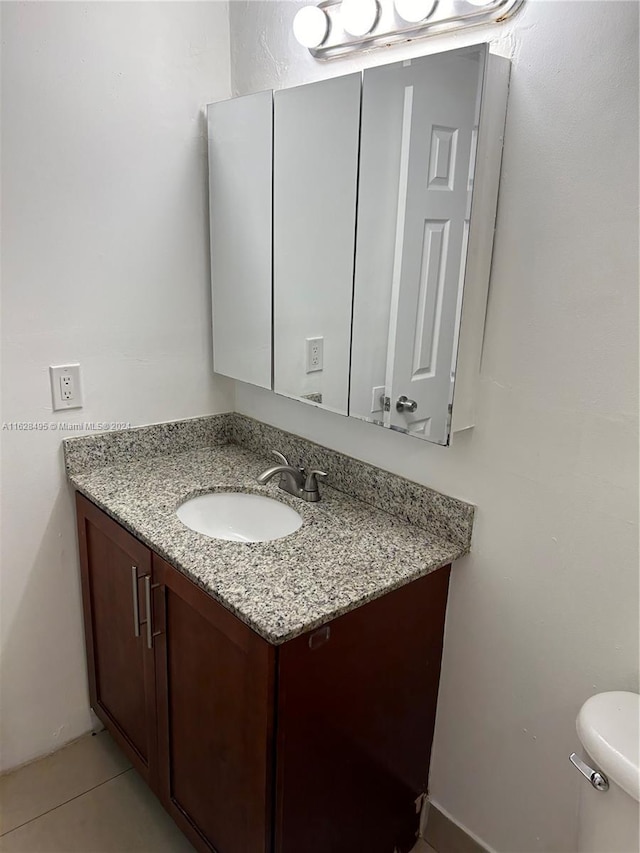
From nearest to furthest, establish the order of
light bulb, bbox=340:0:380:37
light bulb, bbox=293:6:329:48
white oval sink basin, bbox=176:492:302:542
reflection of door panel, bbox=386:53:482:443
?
reflection of door panel, bbox=386:53:482:443
light bulb, bbox=340:0:380:37
light bulb, bbox=293:6:329:48
white oval sink basin, bbox=176:492:302:542

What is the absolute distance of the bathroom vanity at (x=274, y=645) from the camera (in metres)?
1.12

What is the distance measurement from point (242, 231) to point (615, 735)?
1364mm

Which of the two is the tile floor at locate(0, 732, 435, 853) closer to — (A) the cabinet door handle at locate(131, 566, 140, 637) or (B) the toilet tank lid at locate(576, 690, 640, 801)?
(A) the cabinet door handle at locate(131, 566, 140, 637)

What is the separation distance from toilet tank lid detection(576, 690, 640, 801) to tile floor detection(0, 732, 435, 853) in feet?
2.55

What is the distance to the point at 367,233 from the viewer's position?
132cm

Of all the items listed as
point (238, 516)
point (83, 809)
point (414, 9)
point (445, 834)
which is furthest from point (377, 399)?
point (83, 809)

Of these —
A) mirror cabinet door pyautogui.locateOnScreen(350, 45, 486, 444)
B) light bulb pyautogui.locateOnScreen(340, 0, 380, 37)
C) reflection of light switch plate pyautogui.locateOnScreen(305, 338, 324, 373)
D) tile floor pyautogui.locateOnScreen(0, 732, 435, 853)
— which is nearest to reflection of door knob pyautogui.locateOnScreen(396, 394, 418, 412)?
mirror cabinet door pyautogui.locateOnScreen(350, 45, 486, 444)

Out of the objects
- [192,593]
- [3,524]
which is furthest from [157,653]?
[3,524]

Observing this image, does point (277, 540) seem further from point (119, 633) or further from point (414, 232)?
point (414, 232)

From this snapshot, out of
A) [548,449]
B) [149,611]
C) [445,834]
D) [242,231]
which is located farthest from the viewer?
[242,231]

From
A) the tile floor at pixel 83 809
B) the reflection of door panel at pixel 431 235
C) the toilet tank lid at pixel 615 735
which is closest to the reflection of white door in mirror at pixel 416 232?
the reflection of door panel at pixel 431 235

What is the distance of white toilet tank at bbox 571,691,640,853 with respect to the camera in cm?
93

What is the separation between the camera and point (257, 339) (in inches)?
65.1

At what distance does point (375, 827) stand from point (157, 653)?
2.06 ft
